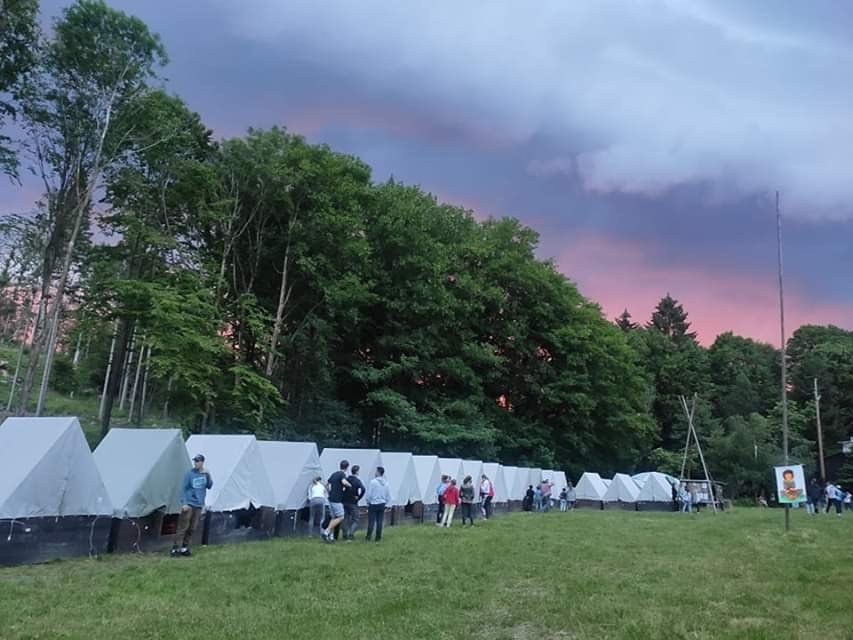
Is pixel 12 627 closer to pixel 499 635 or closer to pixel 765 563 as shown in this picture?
pixel 499 635

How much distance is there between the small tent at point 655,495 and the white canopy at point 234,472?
3376 cm

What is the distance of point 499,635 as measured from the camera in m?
6.82

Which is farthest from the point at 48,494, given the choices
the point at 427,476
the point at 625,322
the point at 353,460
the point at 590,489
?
the point at 625,322

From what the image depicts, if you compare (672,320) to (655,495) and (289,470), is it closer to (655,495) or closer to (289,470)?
(655,495)

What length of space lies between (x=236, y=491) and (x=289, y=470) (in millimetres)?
2082

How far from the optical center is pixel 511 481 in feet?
112

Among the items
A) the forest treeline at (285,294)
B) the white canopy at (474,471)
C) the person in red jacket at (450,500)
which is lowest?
the person in red jacket at (450,500)

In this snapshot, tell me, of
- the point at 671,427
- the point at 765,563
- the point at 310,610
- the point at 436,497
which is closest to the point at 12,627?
the point at 310,610

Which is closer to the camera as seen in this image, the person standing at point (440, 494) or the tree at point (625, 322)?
the person standing at point (440, 494)

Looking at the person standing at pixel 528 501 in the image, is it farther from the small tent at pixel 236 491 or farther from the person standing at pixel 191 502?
the person standing at pixel 191 502

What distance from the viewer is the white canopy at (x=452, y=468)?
2625cm

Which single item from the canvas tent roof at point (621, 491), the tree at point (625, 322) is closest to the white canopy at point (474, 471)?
the canvas tent roof at point (621, 491)

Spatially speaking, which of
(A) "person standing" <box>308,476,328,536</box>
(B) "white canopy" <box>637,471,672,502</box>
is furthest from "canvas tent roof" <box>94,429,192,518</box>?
(B) "white canopy" <box>637,471,672,502</box>

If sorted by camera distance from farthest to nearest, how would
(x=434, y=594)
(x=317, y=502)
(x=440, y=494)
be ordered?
(x=440, y=494)
(x=317, y=502)
(x=434, y=594)
